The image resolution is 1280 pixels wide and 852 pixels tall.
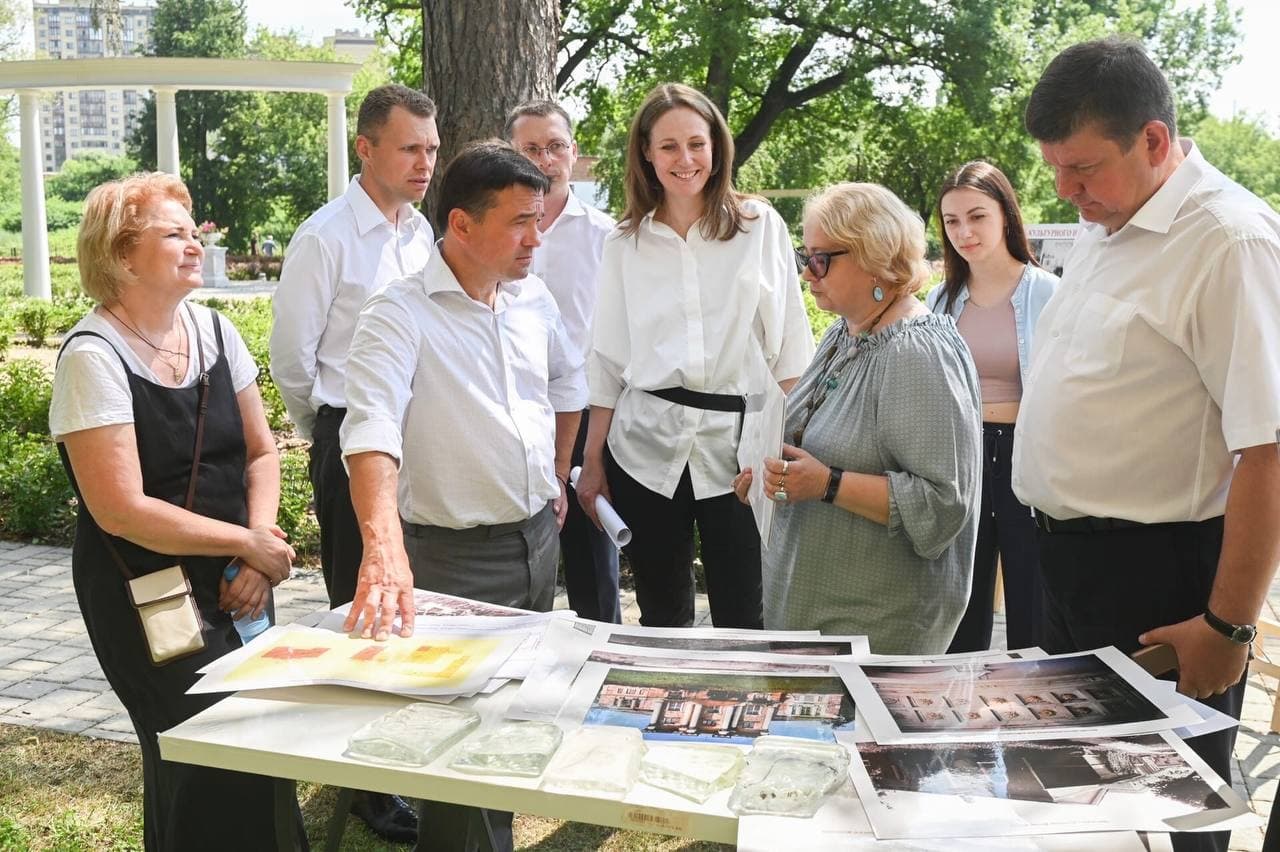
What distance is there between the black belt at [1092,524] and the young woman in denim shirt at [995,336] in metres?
1.17

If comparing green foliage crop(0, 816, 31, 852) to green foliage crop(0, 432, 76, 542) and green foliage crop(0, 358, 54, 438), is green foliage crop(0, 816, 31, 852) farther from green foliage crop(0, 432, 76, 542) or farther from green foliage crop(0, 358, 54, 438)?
green foliage crop(0, 358, 54, 438)

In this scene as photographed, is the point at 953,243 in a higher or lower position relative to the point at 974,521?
higher

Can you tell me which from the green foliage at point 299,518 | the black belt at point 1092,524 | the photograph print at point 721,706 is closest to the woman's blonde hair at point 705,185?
the black belt at point 1092,524

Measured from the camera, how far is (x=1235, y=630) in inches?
85.2

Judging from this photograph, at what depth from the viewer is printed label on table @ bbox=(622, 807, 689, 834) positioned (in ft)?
5.43

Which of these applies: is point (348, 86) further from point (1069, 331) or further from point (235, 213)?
point (235, 213)

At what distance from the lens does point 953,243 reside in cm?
439

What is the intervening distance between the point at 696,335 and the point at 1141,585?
1.55 metres

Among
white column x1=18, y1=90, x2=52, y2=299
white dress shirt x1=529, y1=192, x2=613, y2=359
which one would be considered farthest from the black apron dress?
white column x1=18, y1=90, x2=52, y2=299

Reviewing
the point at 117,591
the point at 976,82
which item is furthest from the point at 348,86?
the point at 117,591

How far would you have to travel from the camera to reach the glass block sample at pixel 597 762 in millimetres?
1706

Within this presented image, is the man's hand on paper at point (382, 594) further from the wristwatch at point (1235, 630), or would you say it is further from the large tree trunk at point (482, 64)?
the large tree trunk at point (482, 64)

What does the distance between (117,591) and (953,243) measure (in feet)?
10.3

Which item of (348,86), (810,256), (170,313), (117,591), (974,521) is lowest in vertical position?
(117,591)
